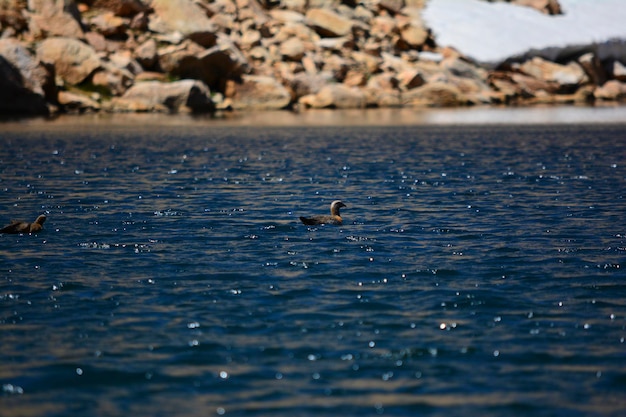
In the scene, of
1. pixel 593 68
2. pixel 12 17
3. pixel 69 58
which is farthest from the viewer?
pixel 593 68

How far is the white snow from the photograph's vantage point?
104m

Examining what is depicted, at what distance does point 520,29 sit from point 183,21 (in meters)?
48.5

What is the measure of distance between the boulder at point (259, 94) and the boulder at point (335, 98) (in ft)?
6.92

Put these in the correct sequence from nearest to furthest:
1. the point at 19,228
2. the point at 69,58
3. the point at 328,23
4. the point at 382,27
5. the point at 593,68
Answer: the point at 19,228, the point at 69,58, the point at 328,23, the point at 382,27, the point at 593,68

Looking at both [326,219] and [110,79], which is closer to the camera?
[326,219]

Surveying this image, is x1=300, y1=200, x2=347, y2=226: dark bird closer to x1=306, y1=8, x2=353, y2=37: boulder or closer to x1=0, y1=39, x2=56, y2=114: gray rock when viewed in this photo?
x1=0, y1=39, x2=56, y2=114: gray rock

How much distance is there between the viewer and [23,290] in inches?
609

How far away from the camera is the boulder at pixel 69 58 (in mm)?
70125

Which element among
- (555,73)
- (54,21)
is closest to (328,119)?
(54,21)

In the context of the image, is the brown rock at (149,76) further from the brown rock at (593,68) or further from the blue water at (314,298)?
the brown rock at (593,68)

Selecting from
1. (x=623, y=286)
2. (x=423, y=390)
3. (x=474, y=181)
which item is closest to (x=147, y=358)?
(x=423, y=390)

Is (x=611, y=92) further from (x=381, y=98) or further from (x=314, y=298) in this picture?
(x=314, y=298)

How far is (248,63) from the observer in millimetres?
80375

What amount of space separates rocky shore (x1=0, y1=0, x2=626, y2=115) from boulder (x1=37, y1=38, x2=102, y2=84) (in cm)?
8
